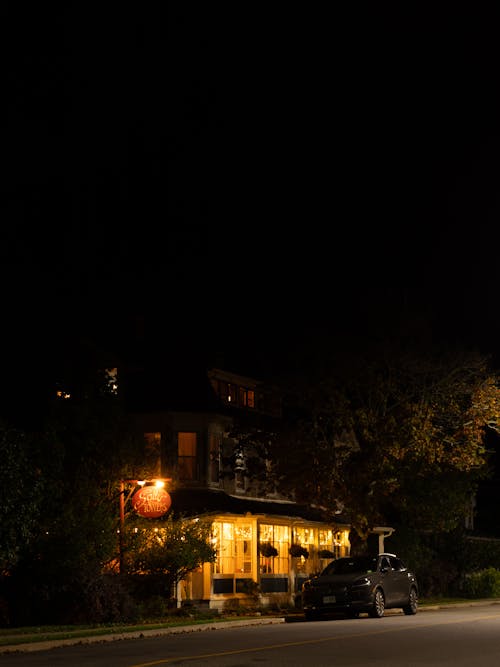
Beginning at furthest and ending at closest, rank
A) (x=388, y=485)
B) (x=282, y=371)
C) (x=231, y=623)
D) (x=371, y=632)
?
1. (x=282, y=371)
2. (x=388, y=485)
3. (x=231, y=623)
4. (x=371, y=632)

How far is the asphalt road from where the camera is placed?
52.5ft

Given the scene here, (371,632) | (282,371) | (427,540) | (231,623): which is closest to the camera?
(371,632)

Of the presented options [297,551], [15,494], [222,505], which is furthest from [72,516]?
[297,551]

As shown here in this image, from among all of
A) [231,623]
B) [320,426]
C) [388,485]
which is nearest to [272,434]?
[320,426]

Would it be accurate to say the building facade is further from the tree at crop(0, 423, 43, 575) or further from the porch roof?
the tree at crop(0, 423, 43, 575)

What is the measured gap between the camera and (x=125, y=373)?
4012 cm

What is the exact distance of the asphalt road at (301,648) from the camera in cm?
1602

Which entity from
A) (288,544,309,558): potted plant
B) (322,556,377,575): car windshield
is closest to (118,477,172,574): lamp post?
(322,556,377,575): car windshield

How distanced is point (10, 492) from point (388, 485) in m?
16.0

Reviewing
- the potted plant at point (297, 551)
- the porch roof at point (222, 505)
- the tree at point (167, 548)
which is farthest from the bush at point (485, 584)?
the tree at point (167, 548)

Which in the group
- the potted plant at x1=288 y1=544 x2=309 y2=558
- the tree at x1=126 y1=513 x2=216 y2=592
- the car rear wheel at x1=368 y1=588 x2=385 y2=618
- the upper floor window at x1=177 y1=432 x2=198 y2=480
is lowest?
the car rear wheel at x1=368 y1=588 x2=385 y2=618

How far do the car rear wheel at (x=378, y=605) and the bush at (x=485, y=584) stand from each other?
19.4m

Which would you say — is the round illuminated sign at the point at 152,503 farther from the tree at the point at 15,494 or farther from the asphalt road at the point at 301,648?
the tree at the point at 15,494

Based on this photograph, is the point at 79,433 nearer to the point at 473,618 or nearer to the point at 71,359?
the point at 71,359
